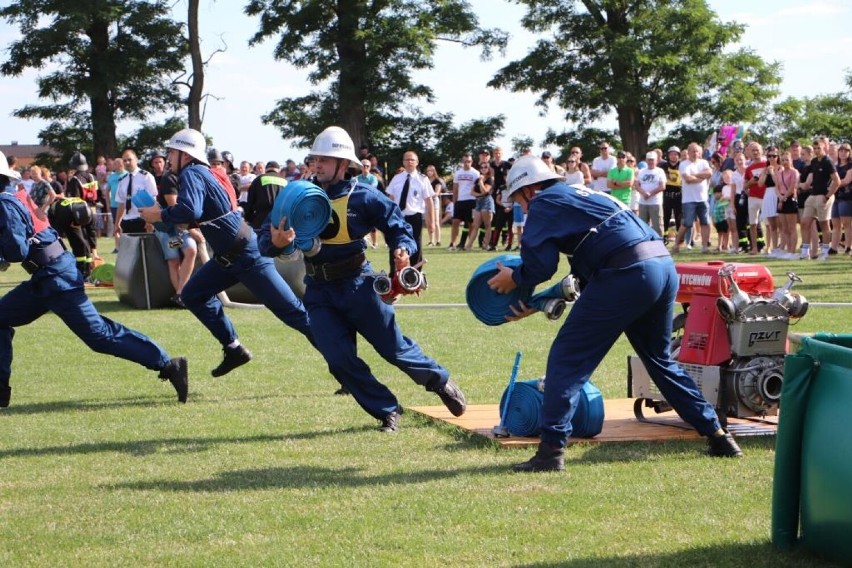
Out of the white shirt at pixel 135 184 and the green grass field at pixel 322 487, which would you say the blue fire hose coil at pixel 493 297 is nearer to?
the green grass field at pixel 322 487

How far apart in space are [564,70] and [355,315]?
133ft

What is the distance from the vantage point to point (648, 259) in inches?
273

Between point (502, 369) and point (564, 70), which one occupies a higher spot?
point (564, 70)

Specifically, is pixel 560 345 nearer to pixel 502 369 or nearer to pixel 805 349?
pixel 805 349

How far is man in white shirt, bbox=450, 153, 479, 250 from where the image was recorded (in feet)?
91.0

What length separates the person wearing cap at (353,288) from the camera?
834cm

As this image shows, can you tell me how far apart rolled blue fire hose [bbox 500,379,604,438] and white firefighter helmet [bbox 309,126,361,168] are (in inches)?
72.6

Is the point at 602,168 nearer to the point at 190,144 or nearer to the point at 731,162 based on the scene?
the point at 731,162

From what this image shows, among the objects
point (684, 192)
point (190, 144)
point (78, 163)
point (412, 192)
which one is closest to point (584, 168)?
point (684, 192)

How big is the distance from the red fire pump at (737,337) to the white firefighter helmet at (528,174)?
1.56m

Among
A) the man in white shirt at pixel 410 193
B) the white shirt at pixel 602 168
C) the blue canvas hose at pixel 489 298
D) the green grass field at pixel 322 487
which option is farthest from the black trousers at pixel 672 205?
the blue canvas hose at pixel 489 298

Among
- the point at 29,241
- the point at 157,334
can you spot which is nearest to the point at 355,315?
the point at 29,241

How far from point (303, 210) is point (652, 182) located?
53.5 feet

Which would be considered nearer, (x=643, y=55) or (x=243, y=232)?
(x=243, y=232)
